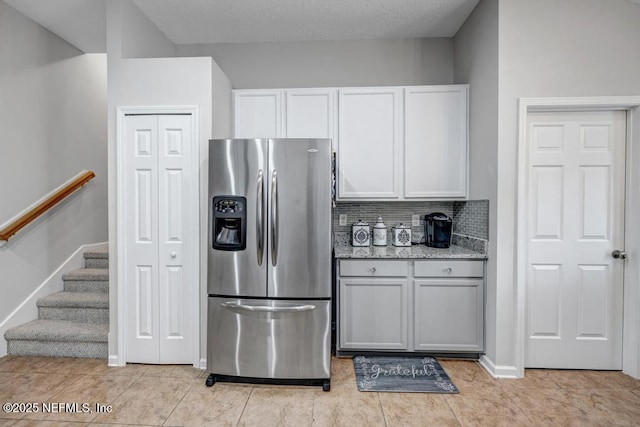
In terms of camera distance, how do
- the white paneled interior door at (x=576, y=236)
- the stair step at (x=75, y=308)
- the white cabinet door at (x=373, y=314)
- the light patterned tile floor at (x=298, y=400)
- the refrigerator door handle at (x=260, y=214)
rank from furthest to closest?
1. the stair step at (x=75, y=308)
2. the white cabinet door at (x=373, y=314)
3. the white paneled interior door at (x=576, y=236)
4. the refrigerator door handle at (x=260, y=214)
5. the light patterned tile floor at (x=298, y=400)

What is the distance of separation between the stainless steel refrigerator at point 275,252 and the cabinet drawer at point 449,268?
890 millimetres

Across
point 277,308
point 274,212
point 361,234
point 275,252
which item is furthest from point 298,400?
point 361,234

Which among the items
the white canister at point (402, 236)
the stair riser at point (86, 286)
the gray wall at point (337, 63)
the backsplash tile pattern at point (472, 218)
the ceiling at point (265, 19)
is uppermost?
the ceiling at point (265, 19)

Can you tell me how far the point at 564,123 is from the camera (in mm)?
2527

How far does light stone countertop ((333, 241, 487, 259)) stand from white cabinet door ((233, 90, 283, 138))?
4.28 ft

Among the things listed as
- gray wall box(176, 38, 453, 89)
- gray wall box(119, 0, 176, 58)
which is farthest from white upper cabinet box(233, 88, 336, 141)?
gray wall box(119, 0, 176, 58)

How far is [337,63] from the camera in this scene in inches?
135

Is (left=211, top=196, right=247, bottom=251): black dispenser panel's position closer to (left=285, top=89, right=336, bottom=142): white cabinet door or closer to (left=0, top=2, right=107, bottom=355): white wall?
(left=285, top=89, right=336, bottom=142): white cabinet door

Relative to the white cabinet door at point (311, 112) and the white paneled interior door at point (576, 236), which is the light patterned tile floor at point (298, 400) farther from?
the white cabinet door at point (311, 112)

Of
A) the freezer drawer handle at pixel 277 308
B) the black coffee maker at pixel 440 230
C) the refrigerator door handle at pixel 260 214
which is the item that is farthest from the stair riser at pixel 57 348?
the black coffee maker at pixel 440 230

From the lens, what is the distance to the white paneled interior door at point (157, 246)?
2.62m

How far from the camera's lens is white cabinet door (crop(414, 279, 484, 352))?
2.67 meters

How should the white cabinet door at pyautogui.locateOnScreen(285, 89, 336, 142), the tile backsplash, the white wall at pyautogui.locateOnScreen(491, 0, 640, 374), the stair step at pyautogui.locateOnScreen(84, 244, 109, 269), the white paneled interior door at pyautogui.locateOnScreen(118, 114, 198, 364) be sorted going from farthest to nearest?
the stair step at pyautogui.locateOnScreen(84, 244, 109, 269) < the tile backsplash < the white cabinet door at pyautogui.locateOnScreen(285, 89, 336, 142) < the white paneled interior door at pyautogui.locateOnScreen(118, 114, 198, 364) < the white wall at pyautogui.locateOnScreen(491, 0, 640, 374)

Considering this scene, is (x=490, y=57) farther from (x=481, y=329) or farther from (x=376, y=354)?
(x=376, y=354)
